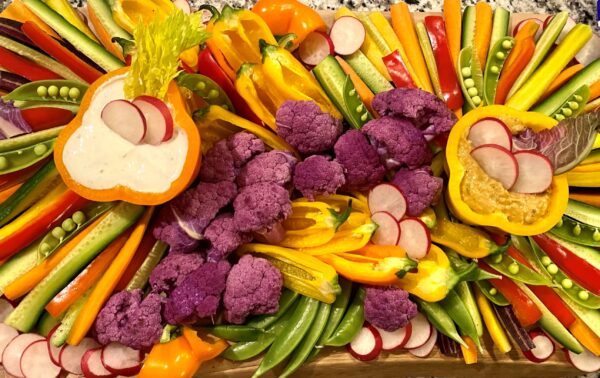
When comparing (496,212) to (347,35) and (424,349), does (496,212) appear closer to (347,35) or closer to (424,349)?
(424,349)

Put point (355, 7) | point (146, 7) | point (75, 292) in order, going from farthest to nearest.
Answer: point (355, 7) < point (146, 7) < point (75, 292)

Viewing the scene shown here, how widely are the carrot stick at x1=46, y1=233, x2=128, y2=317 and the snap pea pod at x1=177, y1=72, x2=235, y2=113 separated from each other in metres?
0.56

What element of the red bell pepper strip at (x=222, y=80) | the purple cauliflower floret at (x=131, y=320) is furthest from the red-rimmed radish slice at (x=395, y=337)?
the red bell pepper strip at (x=222, y=80)

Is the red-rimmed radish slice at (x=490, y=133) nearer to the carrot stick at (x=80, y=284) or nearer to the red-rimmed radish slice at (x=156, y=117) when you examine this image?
the red-rimmed radish slice at (x=156, y=117)

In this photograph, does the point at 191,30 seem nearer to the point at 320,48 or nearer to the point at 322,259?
the point at 320,48

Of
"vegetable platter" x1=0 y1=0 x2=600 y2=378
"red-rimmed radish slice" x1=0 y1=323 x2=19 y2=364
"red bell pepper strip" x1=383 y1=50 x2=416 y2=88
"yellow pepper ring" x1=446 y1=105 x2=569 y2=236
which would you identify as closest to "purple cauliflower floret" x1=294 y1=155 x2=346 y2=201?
"vegetable platter" x1=0 y1=0 x2=600 y2=378

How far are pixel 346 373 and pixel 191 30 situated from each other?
128 centimetres

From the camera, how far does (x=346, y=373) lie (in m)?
1.94

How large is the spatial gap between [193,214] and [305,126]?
0.45m

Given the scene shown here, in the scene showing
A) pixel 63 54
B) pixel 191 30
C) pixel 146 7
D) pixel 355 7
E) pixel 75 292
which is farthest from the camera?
pixel 355 7

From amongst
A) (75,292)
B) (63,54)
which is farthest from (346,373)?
(63,54)

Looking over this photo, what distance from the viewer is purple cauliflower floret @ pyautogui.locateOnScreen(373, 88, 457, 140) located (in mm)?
1774

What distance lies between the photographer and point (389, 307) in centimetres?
171

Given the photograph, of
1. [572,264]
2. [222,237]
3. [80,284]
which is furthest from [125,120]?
[572,264]
